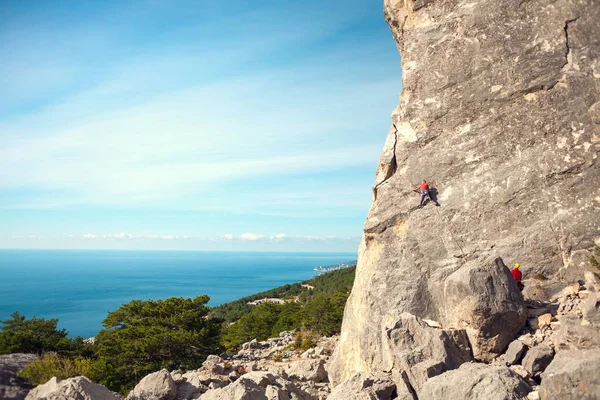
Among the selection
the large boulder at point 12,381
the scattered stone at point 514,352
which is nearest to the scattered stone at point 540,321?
the scattered stone at point 514,352

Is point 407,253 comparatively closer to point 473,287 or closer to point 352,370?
point 473,287

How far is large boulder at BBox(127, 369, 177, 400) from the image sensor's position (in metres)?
11.9

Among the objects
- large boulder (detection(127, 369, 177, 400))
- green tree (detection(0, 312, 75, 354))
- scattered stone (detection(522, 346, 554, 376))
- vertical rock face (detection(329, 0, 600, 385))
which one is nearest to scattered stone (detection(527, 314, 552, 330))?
scattered stone (detection(522, 346, 554, 376))

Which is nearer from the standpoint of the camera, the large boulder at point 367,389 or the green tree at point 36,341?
the large boulder at point 367,389

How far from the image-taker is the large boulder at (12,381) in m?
11.6

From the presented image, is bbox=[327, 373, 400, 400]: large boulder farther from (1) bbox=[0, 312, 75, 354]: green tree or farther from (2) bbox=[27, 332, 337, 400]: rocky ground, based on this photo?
(1) bbox=[0, 312, 75, 354]: green tree

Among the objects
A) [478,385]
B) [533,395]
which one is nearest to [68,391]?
[478,385]

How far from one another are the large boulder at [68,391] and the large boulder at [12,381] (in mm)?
1819

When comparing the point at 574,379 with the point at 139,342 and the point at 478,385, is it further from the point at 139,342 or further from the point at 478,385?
the point at 139,342

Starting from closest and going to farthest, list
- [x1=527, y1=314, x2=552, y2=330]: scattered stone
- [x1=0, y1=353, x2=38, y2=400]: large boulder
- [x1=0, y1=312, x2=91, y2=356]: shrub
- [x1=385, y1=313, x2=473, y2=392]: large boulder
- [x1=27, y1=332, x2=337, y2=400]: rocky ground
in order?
1. [x1=385, y1=313, x2=473, y2=392]: large boulder
2. [x1=27, y1=332, x2=337, y2=400]: rocky ground
3. [x1=527, y1=314, x2=552, y2=330]: scattered stone
4. [x1=0, y1=353, x2=38, y2=400]: large boulder
5. [x1=0, y1=312, x2=91, y2=356]: shrub

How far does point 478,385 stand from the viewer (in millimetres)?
7988

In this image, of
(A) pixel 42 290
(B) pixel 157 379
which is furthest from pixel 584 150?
(A) pixel 42 290

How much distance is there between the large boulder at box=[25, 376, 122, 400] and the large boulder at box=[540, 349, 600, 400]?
10.6 m

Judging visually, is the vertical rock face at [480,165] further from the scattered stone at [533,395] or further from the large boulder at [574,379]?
the large boulder at [574,379]
